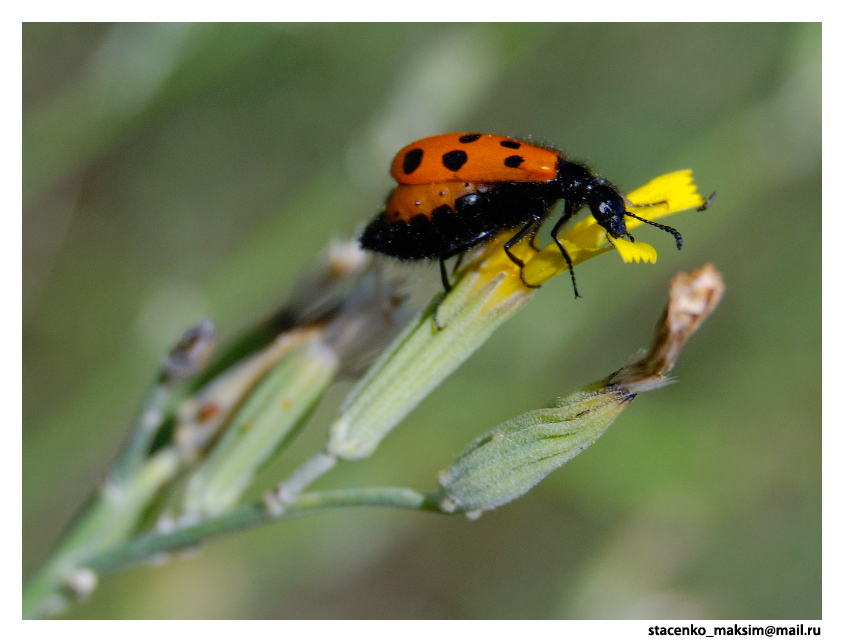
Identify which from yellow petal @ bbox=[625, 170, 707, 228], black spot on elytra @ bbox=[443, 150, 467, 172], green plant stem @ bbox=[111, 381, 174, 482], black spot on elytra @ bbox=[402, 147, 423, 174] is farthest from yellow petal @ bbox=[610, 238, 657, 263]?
green plant stem @ bbox=[111, 381, 174, 482]

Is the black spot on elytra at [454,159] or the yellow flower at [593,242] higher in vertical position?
the black spot on elytra at [454,159]

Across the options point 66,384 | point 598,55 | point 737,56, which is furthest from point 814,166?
point 66,384

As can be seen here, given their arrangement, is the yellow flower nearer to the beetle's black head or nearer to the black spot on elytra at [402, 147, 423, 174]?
the beetle's black head

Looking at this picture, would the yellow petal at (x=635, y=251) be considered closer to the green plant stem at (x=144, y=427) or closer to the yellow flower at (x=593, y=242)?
the yellow flower at (x=593, y=242)

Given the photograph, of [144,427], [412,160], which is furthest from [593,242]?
[144,427]

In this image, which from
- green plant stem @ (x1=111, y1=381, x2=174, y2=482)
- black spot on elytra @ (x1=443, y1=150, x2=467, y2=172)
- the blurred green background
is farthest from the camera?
the blurred green background

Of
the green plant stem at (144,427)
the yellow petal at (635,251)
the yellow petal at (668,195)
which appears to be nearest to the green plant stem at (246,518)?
the green plant stem at (144,427)
